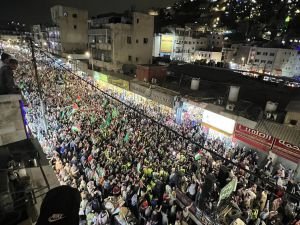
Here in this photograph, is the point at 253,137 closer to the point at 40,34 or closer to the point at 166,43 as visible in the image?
the point at 166,43

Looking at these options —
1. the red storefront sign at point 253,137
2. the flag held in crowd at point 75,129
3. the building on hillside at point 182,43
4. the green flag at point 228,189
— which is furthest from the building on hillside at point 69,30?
the green flag at point 228,189

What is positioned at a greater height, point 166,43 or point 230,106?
point 166,43

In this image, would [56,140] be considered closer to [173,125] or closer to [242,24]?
[173,125]

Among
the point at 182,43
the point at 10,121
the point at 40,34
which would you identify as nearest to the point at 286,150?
the point at 10,121

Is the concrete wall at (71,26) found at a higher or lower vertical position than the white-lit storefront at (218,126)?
higher

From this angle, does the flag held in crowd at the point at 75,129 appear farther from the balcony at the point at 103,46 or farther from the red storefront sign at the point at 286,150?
the balcony at the point at 103,46

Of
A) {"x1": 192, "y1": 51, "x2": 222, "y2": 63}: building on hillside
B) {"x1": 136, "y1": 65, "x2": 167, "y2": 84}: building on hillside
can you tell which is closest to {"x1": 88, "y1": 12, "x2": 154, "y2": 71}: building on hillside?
{"x1": 136, "y1": 65, "x2": 167, "y2": 84}: building on hillside

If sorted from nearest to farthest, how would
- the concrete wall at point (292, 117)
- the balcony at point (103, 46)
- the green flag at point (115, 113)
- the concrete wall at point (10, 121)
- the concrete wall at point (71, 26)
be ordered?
the concrete wall at point (10, 121) < the concrete wall at point (292, 117) < the green flag at point (115, 113) < the balcony at point (103, 46) < the concrete wall at point (71, 26)
